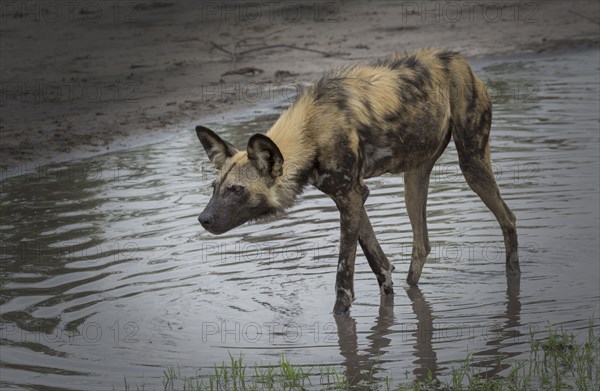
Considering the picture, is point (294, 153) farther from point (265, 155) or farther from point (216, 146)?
point (216, 146)

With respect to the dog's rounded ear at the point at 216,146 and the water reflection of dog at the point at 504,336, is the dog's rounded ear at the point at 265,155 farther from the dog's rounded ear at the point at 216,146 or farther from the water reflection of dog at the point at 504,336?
the water reflection of dog at the point at 504,336

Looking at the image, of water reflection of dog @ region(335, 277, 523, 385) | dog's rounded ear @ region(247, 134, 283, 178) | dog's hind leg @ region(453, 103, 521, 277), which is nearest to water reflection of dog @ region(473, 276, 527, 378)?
water reflection of dog @ region(335, 277, 523, 385)

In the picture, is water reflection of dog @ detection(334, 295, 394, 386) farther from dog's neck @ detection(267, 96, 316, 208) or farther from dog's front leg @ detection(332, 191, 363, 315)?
dog's neck @ detection(267, 96, 316, 208)

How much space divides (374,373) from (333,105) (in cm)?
163

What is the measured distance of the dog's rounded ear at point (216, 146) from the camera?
250 inches

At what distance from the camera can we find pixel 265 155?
20.4ft

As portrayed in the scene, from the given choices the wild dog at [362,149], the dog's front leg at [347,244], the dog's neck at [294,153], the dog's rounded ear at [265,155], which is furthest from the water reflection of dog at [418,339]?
the dog's rounded ear at [265,155]

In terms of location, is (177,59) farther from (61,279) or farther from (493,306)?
(493,306)

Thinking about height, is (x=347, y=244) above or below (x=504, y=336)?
above

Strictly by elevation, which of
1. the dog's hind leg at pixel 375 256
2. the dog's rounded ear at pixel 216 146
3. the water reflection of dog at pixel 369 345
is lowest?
the water reflection of dog at pixel 369 345

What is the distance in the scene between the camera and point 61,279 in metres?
8.01

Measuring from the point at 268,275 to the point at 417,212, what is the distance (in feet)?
3.70

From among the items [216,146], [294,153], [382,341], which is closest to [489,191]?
[382,341]

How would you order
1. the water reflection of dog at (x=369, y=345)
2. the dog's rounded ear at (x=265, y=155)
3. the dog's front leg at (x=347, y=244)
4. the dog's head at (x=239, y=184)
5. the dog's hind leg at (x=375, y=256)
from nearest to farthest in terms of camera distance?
the water reflection of dog at (x=369, y=345)
the dog's rounded ear at (x=265, y=155)
the dog's head at (x=239, y=184)
the dog's front leg at (x=347, y=244)
the dog's hind leg at (x=375, y=256)
